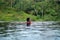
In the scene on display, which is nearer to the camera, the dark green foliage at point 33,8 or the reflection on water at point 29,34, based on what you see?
the reflection on water at point 29,34

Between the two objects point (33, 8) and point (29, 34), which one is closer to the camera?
point (29, 34)

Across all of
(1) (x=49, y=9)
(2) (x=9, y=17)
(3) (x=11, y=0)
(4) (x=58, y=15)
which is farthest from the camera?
(3) (x=11, y=0)

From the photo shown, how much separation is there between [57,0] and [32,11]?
1515 centimetres

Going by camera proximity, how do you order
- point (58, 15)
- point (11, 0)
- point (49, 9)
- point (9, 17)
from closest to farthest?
point (9, 17) → point (58, 15) → point (49, 9) → point (11, 0)

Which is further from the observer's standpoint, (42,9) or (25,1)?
(25,1)

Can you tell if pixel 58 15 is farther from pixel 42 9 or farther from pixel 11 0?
pixel 11 0

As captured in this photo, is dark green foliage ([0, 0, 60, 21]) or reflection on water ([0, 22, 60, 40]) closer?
reflection on water ([0, 22, 60, 40])

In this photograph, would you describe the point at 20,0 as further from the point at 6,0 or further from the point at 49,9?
the point at 49,9

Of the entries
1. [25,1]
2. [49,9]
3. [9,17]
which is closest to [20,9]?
[25,1]

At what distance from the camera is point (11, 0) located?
98312 mm

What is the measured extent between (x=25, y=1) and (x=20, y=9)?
534 cm

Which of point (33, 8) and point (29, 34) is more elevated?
point (29, 34)

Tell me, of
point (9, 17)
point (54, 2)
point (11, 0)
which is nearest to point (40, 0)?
point (54, 2)

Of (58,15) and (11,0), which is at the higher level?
(11,0)
